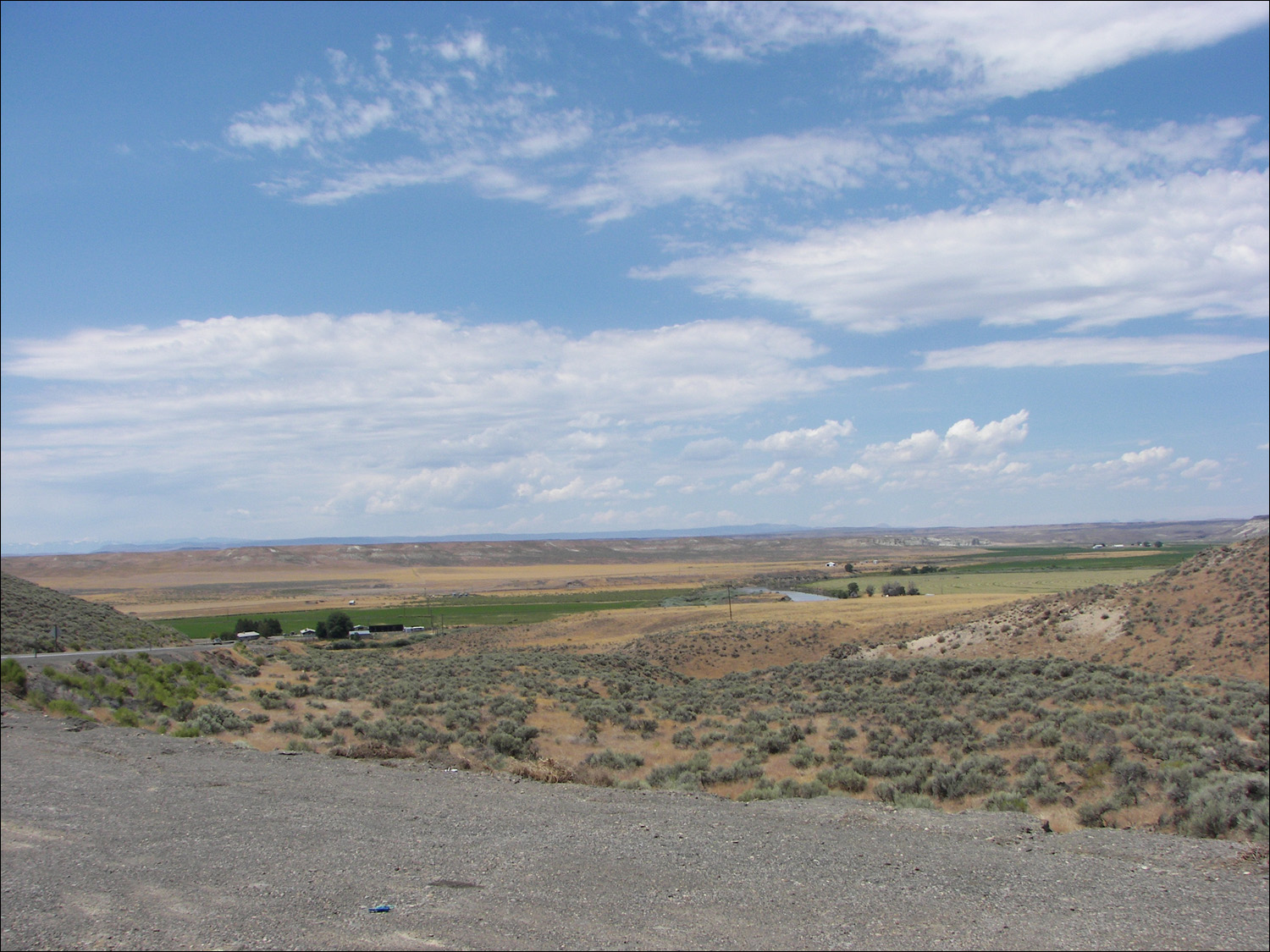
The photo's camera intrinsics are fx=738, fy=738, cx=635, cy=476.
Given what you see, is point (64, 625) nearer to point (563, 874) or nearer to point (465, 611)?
point (563, 874)

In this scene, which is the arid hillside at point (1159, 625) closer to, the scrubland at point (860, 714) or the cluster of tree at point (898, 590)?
the scrubland at point (860, 714)

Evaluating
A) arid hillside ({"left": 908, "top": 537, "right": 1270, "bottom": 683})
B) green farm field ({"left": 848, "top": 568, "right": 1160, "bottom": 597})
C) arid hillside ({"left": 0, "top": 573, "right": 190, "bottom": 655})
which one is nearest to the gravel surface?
arid hillside ({"left": 0, "top": 573, "right": 190, "bottom": 655})

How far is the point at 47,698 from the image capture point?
59.5 ft

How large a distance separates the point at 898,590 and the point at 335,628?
198 feet

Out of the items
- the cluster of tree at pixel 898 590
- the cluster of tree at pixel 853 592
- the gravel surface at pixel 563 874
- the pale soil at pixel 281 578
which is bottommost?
the pale soil at pixel 281 578

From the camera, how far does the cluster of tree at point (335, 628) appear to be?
232 feet

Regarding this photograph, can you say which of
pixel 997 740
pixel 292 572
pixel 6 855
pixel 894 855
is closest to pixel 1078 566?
pixel 997 740

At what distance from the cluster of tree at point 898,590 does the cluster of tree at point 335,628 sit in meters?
57.6

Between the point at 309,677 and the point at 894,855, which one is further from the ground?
the point at 894,855

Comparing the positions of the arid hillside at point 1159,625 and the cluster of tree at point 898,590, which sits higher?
the arid hillside at point 1159,625

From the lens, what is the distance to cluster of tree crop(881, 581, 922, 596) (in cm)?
8106

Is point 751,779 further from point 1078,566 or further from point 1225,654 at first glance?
point 1078,566

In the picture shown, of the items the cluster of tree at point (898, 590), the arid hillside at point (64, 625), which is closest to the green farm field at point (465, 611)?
the arid hillside at point (64, 625)

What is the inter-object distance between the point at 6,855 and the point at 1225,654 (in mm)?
36759
